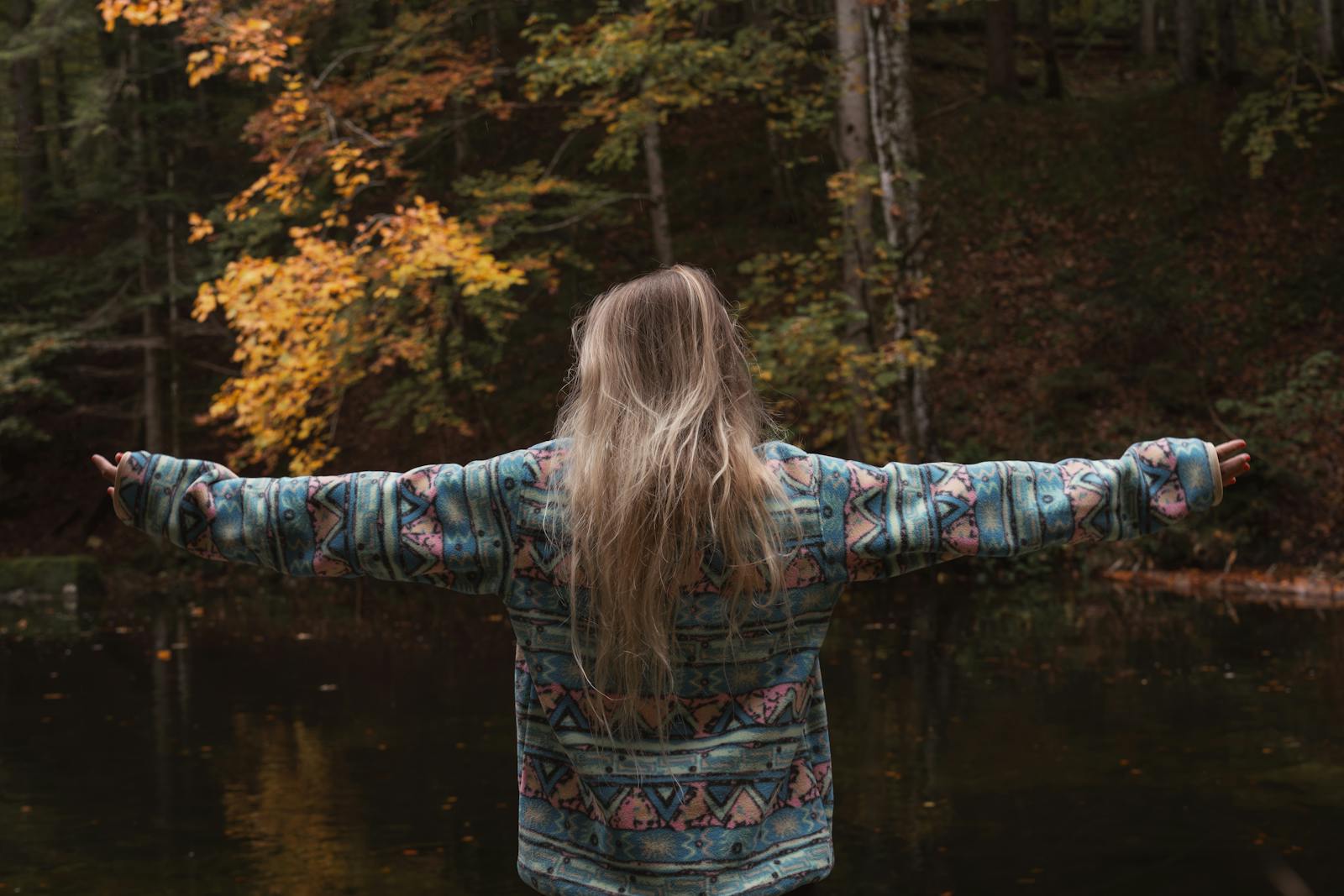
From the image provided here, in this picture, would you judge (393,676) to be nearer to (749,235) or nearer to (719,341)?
(719,341)

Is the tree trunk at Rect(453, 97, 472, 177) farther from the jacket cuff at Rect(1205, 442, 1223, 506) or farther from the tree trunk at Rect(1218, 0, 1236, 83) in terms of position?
the jacket cuff at Rect(1205, 442, 1223, 506)

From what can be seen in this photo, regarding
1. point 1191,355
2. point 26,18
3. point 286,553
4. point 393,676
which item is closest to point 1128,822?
point 286,553

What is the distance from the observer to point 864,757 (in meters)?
7.36

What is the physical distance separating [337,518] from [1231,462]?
4.66 feet

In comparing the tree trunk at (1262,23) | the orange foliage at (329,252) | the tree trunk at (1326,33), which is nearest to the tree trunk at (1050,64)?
the tree trunk at (1326,33)

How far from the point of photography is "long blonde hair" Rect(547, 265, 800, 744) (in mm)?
2023

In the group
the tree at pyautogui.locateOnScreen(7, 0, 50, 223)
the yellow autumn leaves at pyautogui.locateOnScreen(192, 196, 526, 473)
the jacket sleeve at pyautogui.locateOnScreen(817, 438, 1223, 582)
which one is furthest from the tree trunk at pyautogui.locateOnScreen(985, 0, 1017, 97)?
the jacket sleeve at pyautogui.locateOnScreen(817, 438, 1223, 582)

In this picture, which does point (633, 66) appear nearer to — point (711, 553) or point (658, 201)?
point (658, 201)

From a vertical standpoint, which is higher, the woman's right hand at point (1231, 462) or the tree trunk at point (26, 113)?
the tree trunk at point (26, 113)

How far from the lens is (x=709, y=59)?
41.5 ft

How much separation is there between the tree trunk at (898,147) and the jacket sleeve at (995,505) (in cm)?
A: 1048

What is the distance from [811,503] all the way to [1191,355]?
16.0 metres

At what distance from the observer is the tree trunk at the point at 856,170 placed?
12727 mm

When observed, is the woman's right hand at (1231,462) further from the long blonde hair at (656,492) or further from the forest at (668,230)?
the forest at (668,230)
